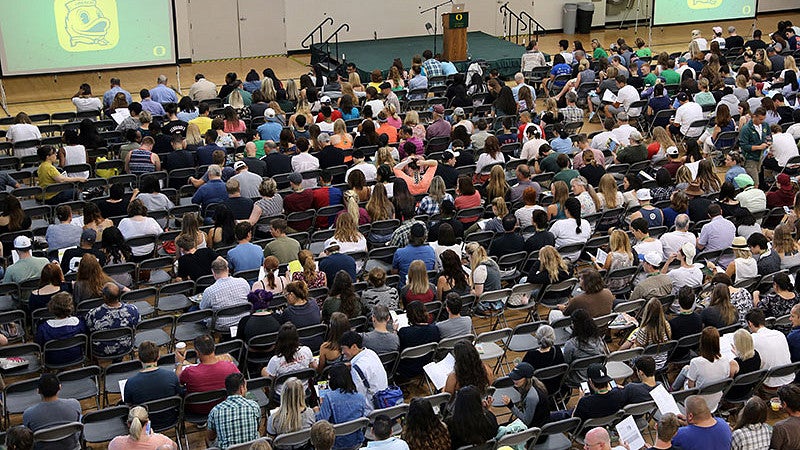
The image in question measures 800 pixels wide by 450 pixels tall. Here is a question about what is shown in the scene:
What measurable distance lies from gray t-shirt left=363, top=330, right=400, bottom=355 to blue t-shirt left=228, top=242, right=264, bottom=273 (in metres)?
2.35

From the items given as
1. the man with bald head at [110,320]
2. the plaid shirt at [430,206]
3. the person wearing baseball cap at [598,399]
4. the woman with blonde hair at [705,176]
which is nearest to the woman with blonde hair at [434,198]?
the plaid shirt at [430,206]

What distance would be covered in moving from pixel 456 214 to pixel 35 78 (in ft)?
46.0

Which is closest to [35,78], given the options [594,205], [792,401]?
[594,205]

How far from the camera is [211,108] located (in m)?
18.1

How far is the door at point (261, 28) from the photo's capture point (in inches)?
977

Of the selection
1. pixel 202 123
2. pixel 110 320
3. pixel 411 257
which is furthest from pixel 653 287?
pixel 202 123

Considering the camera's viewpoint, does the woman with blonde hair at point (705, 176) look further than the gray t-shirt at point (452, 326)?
Yes

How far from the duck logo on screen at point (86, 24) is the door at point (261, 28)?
15.0ft

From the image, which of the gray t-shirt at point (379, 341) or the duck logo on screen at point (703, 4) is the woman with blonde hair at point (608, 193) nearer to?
the gray t-shirt at point (379, 341)

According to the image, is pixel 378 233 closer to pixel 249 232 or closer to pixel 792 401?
pixel 249 232

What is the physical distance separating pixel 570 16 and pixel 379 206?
17652 mm

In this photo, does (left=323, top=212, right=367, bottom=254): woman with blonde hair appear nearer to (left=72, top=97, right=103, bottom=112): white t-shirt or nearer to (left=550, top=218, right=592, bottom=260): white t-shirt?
(left=550, top=218, right=592, bottom=260): white t-shirt

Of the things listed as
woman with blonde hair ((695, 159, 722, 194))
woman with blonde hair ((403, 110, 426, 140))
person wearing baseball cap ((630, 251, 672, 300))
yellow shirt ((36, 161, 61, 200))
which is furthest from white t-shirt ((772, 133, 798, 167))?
yellow shirt ((36, 161, 61, 200))

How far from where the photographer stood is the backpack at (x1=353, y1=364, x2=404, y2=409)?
837 centimetres
